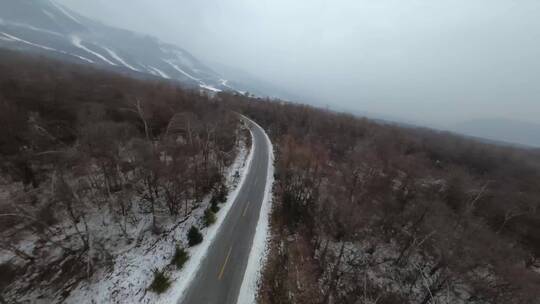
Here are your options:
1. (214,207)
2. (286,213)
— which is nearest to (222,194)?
(214,207)

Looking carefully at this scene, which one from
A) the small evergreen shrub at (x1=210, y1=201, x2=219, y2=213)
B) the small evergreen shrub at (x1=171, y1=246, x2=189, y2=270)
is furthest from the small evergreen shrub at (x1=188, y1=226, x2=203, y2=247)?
the small evergreen shrub at (x1=210, y1=201, x2=219, y2=213)

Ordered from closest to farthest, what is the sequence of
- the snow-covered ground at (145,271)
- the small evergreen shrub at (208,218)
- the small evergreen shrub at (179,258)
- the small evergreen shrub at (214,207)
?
1. the snow-covered ground at (145,271)
2. the small evergreen shrub at (179,258)
3. the small evergreen shrub at (208,218)
4. the small evergreen shrub at (214,207)

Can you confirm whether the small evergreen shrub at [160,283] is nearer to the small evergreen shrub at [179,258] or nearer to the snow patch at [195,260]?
the snow patch at [195,260]

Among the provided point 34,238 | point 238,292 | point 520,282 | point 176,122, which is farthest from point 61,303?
point 520,282

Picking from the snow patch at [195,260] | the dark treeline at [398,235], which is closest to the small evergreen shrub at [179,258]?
the snow patch at [195,260]

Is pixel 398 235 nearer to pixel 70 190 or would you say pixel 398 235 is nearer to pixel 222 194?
pixel 222 194

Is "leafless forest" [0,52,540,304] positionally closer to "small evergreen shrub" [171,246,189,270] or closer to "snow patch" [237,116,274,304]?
"snow patch" [237,116,274,304]
